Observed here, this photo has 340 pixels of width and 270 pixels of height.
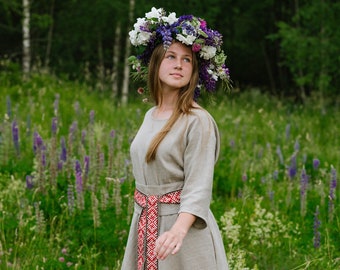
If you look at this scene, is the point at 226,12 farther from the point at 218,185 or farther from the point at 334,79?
the point at 218,185

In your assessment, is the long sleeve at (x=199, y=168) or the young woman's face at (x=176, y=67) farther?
the young woman's face at (x=176, y=67)

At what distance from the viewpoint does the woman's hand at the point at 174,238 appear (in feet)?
7.49

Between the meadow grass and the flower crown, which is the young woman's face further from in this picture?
the meadow grass

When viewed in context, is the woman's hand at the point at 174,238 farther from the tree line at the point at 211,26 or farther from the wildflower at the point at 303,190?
the tree line at the point at 211,26

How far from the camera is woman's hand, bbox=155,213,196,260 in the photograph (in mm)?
2283

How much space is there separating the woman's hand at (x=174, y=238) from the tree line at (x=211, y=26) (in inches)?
370

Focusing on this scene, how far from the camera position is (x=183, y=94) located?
2.62 m

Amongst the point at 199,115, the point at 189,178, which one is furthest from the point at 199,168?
the point at 199,115

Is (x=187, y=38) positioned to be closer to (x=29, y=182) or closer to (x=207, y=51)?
(x=207, y=51)

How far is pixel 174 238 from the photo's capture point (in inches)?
90.7

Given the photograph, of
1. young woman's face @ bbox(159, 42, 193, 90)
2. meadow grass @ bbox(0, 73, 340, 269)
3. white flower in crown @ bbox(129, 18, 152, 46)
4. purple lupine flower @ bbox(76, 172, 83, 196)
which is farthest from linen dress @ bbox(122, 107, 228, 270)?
purple lupine flower @ bbox(76, 172, 83, 196)

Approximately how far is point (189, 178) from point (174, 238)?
0.92 ft

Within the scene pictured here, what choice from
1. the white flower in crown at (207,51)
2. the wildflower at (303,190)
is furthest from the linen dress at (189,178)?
the wildflower at (303,190)

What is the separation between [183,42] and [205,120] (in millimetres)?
378
